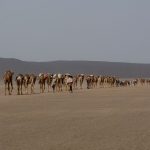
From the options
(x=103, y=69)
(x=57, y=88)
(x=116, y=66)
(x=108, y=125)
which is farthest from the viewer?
(x=116, y=66)

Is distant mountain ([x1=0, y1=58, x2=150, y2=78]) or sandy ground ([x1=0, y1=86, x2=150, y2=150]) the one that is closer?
sandy ground ([x1=0, y1=86, x2=150, y2=150])

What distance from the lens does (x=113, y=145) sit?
1088 centimetres

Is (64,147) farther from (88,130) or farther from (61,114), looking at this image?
(61,114)

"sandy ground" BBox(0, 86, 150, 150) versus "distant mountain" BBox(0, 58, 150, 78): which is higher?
"distant mountain" BBox(0, 58, 150, 78)

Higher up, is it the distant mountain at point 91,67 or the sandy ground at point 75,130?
the distant mountain at point 91,67

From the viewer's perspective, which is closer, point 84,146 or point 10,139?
point 84,146

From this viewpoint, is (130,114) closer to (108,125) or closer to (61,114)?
(61,114)

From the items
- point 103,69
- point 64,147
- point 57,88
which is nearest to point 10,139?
point 64,147

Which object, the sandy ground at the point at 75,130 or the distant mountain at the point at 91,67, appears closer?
the sandy ground at the point at 75,130

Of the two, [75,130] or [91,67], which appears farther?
[91,67]

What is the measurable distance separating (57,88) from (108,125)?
2714 centimetres

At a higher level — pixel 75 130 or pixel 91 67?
pixel 91 67

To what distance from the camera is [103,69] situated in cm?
18162

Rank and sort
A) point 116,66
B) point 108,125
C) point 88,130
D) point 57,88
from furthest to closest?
point 116,66 < point 57,88 < point 108,125 < point 88,130
